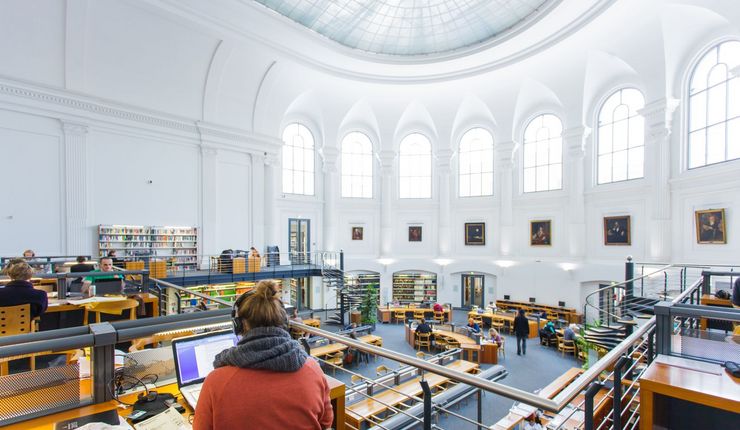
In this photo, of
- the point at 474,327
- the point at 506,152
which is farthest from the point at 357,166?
the point at 474,327

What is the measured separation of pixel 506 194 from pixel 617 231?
467 centimetres

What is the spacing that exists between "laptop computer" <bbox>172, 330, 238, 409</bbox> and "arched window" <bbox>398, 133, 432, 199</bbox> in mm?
16548

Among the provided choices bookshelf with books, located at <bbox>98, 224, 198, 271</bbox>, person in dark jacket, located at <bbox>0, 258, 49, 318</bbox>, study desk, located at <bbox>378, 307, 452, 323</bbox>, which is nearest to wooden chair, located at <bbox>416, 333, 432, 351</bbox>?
study desk, located at <bbox>378, 307, 452, 323</bbox>

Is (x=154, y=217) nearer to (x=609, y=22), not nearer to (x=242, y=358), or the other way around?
(x=242, y=358)

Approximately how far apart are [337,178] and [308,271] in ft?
18.8

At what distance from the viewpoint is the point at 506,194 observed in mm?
16344

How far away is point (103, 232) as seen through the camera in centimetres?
1067

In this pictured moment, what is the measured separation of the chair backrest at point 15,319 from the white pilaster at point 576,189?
51.8 ft

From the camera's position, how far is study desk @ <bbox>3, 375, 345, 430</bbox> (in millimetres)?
1771

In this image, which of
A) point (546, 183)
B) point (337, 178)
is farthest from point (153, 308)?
point (546, 183)

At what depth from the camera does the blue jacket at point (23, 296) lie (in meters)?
3.29

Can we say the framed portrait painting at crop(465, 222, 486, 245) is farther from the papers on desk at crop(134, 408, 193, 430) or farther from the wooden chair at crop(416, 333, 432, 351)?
the papers on desk at crop(134, 408, 193, 430)

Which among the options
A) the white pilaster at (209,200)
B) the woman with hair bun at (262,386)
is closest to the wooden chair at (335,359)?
the white pilaster at (209,200)

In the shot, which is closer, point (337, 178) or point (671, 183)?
point (671, 183)
